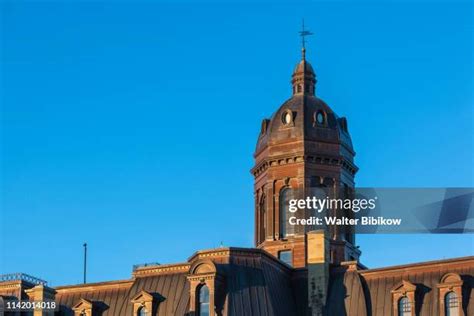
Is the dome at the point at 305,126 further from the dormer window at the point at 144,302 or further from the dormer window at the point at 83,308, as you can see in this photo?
the dormer window at the point at 83,308

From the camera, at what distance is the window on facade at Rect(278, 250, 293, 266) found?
9734cm

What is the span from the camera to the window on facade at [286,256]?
97.3 metres

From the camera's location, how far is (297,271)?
303 ft

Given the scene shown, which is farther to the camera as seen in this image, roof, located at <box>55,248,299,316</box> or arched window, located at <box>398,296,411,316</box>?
roof, located at <box>55,248,299,316</box>

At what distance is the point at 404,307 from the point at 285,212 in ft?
56.1

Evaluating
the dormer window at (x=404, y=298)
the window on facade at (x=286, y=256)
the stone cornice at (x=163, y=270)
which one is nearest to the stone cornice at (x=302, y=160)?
the window on facade at (x=286, y=256)

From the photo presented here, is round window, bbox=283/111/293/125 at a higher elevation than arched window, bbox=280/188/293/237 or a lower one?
higher

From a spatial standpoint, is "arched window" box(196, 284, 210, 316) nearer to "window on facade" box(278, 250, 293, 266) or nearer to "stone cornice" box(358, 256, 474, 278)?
"stone cornice" box(358, 256, 474, 278)

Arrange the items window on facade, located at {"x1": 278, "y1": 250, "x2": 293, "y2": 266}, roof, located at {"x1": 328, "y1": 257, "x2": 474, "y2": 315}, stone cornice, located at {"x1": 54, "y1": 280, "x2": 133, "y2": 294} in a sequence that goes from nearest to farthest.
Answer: roof, located at {"x1": 328, "y1": 257, "x2": 474, "y2": 315}
stone cornice, located at {"x1": 54, "y1": 280, "x2": 133, "y2": 294}
window on facade, located at {"x1": 278, "y1": 250, "x2": 293, "y2": 266}

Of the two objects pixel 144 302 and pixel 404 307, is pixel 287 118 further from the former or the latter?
pixel 404 307

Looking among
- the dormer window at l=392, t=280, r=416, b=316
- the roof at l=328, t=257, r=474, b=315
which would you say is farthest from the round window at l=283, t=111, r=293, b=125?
the dormer window at l=392, t=280, r=416, b=316

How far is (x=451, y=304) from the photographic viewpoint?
8381 cm

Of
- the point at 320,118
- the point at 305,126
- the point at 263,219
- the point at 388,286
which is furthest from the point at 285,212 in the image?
the point at 388,286

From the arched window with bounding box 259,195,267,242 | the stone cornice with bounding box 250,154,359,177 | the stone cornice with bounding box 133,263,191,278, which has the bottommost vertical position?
the stone cornice with bounding box 133,263,191,278
